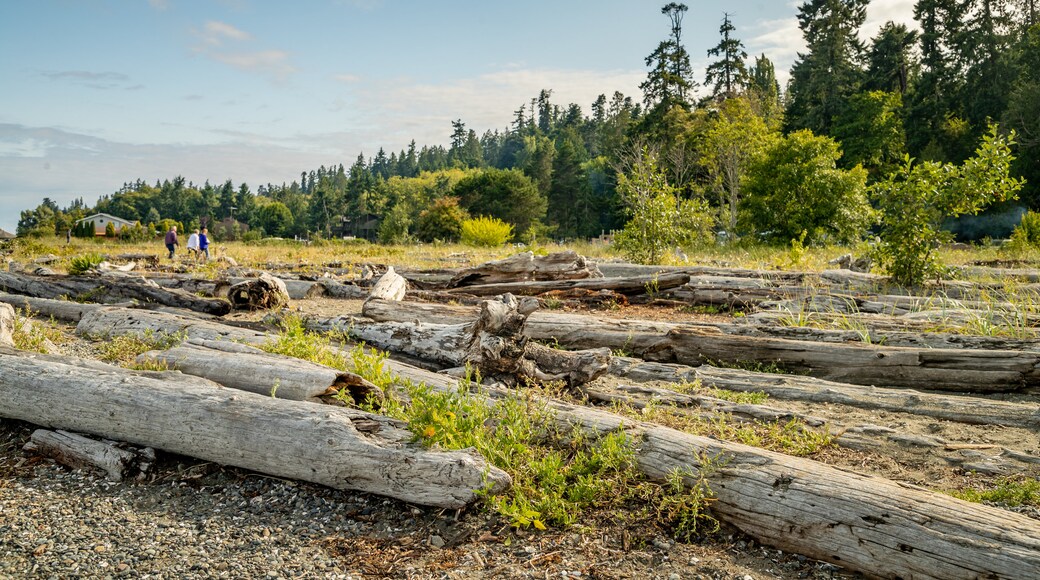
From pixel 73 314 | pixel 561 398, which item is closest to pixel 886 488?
pixel 561 398

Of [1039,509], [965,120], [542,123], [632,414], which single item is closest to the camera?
[1039,509]

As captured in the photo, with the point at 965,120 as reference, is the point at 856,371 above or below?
below

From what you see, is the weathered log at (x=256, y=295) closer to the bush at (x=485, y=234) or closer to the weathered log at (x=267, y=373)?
the weathered log at (x=267, y=373)

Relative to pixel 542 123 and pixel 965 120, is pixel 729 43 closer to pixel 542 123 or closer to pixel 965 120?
pixel 965 120

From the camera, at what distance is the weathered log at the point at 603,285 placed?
33.3 feet

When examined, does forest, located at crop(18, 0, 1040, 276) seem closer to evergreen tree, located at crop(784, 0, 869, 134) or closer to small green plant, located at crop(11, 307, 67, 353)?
evergreen tree, located at crop(784, 0, 869, 134)

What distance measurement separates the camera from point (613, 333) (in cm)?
688

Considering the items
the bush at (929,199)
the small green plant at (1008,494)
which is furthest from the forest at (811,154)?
the small green plant at (1008,494)

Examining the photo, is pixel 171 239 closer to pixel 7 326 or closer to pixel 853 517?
pixel 7 326

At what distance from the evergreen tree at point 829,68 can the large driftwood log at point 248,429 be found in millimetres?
47685

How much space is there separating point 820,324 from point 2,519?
24.4 feet

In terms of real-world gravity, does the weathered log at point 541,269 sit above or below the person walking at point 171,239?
below

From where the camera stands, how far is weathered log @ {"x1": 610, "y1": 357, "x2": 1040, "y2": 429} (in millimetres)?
4633

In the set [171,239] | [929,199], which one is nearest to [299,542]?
[929,199]
